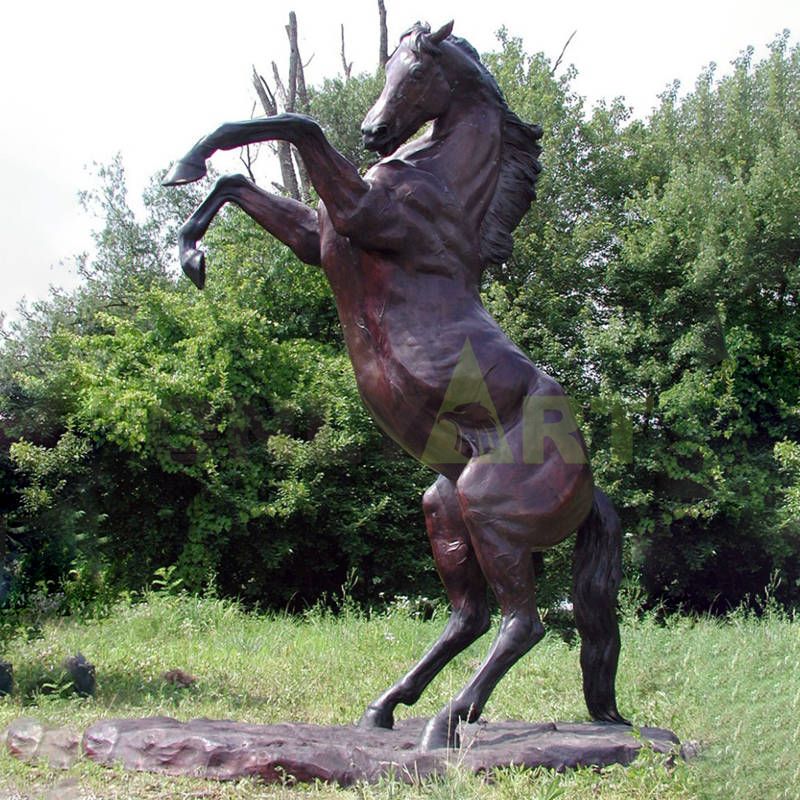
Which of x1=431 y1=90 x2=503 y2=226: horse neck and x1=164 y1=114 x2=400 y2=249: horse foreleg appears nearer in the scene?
x1=164 y1=114 x2=400 y2=249: horse foreleg

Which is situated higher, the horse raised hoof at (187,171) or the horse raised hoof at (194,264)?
the horse raised hoof at (187,171)

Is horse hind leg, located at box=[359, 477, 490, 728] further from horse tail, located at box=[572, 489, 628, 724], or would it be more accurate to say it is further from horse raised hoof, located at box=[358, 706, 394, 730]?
horse tail, located at box=[572, 489, 628, 724]

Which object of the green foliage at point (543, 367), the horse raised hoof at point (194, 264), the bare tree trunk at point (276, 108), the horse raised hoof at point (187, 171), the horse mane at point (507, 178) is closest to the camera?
the horse raised hoof at point (187, 171)

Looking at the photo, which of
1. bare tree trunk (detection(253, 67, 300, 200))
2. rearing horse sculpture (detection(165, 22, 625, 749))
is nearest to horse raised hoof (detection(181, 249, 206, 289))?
rearing horse sculpture (detection(165, 22, 625, 749))

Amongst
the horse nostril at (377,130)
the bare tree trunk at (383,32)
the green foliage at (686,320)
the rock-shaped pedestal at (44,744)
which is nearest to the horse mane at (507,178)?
the horse nostril at (377,130)

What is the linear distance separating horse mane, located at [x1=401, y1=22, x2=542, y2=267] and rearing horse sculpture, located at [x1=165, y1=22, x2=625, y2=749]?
0.6 inches

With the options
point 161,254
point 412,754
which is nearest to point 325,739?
point 412,754

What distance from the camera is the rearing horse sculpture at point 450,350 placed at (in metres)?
3.36

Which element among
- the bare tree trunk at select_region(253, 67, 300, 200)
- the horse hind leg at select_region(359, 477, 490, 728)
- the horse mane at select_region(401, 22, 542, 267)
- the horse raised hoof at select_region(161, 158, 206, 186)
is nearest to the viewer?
the horse raised hoof at select_region(161, 158, 206, 186)

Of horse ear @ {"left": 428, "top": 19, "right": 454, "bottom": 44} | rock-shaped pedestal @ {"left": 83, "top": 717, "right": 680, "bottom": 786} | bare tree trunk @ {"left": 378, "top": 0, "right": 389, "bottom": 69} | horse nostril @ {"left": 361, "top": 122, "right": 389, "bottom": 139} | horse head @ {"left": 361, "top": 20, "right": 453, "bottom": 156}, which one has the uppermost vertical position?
bare tree trunk @ {"left": 378, "top": 0, "right": 389, "bottom": 69}

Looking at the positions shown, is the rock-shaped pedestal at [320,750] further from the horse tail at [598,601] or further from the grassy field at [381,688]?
the horse tail at [598,601]

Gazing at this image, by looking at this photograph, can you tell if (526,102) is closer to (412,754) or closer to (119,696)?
(119,696)

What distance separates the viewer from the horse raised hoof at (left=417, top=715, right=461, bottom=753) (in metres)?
3.20

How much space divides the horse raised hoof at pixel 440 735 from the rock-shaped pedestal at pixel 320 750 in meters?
0.04
